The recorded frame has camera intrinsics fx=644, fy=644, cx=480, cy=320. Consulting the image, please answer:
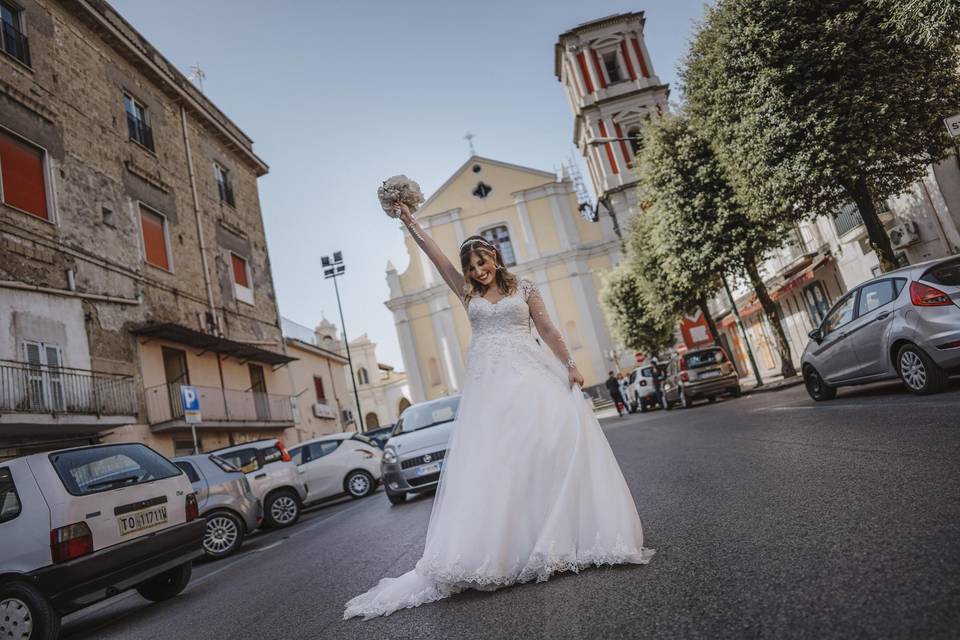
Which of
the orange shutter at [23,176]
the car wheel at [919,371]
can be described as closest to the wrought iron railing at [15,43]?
the orange shutter at [23,176]

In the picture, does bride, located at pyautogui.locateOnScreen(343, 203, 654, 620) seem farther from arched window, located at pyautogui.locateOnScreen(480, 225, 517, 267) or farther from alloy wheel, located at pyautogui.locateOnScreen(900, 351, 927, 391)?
arched window, located at pyautogui.locateOnScreen(480, 225, 517, 267)

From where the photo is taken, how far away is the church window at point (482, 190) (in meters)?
46.8

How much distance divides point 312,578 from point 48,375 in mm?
11761

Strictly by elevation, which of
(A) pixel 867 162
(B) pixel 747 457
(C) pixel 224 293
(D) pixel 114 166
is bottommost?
(B) pixel 747 457

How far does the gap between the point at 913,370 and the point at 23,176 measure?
17.8 m

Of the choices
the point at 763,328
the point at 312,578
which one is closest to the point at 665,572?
the point at 312,578

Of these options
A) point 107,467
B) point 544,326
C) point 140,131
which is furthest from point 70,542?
point 140,131

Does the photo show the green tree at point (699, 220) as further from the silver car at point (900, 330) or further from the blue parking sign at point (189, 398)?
the blue parking sign at point (189, 398)

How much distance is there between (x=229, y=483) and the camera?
9742mm

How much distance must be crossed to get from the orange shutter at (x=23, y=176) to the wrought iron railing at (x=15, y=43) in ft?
7.73

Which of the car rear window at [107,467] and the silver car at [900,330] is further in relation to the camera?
the silver car at [900,330]

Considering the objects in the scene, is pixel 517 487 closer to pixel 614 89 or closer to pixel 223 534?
pixel 223 534

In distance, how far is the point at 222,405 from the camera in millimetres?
20578

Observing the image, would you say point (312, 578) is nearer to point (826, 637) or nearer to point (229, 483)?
point (826, 637)
